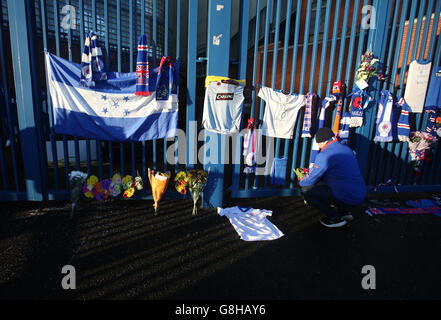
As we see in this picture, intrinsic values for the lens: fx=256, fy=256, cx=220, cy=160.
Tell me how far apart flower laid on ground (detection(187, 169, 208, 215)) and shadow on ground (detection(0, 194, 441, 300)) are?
314 mm

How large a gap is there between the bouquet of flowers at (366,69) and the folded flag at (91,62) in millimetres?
4511

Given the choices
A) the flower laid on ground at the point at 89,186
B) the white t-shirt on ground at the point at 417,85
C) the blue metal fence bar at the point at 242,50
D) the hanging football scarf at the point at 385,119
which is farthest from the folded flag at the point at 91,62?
the white t-shirt on ground at the point at 417,85

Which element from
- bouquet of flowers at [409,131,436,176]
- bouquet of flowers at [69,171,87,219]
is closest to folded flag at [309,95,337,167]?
bouquet of flowers at [409,131,436,176]

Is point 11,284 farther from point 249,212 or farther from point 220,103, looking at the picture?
point 220,103

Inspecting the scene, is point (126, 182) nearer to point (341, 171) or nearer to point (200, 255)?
point (200, 255)

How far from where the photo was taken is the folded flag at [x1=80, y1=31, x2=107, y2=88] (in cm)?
394

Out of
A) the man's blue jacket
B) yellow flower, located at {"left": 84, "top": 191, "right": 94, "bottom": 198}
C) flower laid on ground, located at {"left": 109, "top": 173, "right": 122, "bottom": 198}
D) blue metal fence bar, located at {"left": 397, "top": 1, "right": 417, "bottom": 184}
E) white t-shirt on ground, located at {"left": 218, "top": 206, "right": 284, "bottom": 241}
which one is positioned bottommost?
white t-shirt on ground, located at {"left": 218, "top": 206, "right": 284, "bottom": 241}

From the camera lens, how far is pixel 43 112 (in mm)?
4352

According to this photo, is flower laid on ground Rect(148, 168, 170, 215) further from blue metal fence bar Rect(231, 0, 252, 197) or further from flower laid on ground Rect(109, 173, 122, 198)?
blue metal fence bar Rect(231, 0, 252, 197)

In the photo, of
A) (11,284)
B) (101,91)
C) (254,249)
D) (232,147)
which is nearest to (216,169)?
(232,147)

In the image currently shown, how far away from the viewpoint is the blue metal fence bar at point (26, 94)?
12.8 feet

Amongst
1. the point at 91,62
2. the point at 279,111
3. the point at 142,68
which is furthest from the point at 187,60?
the point at 279,111

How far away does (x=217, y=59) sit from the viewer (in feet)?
13.8
